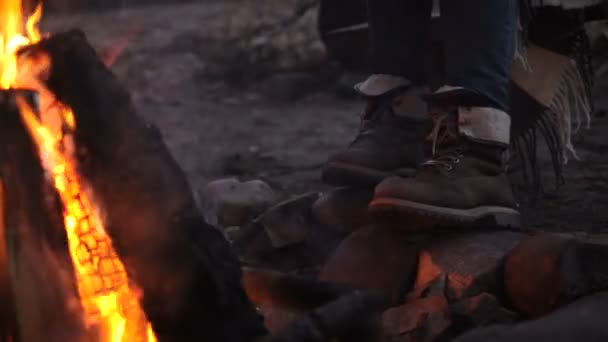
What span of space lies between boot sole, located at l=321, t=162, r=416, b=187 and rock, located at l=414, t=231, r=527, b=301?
205 mm

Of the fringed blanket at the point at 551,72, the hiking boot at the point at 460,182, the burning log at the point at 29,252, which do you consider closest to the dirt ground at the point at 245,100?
the fringed blanket at the point at 551,72

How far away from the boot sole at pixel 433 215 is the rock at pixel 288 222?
0.38 m

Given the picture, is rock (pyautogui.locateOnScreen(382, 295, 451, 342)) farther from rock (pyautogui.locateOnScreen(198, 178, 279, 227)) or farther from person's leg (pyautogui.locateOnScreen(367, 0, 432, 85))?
rock (pyautogui.locateOnScreen(198, 178, 279, 227))

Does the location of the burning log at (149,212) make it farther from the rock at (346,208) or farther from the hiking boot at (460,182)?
the rock at (346,208)

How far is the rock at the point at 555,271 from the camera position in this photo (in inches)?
46.5

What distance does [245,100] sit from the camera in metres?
4.25

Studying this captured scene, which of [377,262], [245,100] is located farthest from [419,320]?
[245,100]

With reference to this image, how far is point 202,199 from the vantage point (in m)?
2.22

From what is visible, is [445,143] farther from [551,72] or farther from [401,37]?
[551,72]

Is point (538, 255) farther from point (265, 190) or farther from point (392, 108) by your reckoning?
point (265, 190)

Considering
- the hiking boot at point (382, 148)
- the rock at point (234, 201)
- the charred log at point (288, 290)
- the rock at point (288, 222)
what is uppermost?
the charred log at point (288, 290)

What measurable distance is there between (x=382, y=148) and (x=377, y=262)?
0.29m

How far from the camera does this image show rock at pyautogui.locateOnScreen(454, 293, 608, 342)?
100cm

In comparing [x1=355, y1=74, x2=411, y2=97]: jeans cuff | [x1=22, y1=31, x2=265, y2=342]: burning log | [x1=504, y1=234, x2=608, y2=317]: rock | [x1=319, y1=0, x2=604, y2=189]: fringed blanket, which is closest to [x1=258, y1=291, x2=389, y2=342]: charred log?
[x1=22, y1=31, x2=265, y2=342]: burning log
